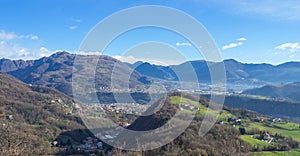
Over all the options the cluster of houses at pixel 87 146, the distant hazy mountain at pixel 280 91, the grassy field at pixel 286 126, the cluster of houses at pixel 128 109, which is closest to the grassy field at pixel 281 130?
the grassy field at pixel 286 126

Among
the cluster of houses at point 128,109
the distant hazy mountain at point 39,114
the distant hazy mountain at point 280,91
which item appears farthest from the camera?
the distant hazy mountain at point 280,91

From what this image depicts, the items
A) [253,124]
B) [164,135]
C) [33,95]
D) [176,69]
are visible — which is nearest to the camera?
[176,69]

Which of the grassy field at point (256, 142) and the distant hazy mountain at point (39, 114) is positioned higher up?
the distant hazy mountain at point (39, 114)

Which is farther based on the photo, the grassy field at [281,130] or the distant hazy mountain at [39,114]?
the distant hazy mountain at [39,114]

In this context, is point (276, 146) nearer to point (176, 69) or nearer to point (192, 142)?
point (192, 142)

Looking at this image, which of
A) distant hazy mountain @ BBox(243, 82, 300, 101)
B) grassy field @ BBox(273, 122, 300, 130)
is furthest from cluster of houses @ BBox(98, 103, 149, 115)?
distant hazy mountain @ BBox(243, 82, 300, 101)

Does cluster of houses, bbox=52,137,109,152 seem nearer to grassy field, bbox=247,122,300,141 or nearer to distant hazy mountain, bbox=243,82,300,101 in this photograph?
grassy field, bbox=247,122,300,141

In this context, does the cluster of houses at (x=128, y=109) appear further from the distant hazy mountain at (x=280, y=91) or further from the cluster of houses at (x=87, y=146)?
the distant hazy mountain at (x=280, y=91)

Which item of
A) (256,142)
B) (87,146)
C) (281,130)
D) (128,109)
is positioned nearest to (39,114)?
(128,109)

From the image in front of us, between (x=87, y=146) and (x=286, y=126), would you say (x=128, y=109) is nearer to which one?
(x=87, y=146)

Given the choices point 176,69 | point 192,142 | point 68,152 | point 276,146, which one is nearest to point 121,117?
point 68,152

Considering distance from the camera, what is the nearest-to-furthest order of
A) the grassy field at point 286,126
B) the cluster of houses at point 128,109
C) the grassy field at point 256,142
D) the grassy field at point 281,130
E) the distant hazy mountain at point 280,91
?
the grassy field at point 256,142, the grassy field at point 281,130, the grassy field at point 286,126, the cluster of houses at point 128,109, the distant hazy mountain at point 280,91
